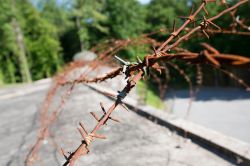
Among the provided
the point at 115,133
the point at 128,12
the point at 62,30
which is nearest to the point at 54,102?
the point at 115,133

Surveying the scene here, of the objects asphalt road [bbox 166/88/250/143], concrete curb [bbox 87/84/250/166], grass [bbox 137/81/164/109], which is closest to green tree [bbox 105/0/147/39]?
asphalt road [bbox 166/88/250/143]

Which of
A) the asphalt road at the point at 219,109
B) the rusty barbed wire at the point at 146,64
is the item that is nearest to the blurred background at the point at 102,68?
the asphalt road at the point at 219,109

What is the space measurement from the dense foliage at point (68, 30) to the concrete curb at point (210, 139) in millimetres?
19335

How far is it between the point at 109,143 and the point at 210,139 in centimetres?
91

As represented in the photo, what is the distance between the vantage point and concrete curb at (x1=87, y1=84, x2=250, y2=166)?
259 centimetres

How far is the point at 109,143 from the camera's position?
10.8ft

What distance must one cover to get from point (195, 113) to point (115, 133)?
→ 13.4 metres

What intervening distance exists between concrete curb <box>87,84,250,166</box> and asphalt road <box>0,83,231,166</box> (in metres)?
0.07

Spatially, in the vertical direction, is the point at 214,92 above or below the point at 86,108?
below

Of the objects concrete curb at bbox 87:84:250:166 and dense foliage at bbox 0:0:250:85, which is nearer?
concrete curb at bbox 87:84:250:166

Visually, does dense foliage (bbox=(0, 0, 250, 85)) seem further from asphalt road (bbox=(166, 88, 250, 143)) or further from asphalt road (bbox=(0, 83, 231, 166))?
asphalt road (bbox=(0, 83, 231, 166))

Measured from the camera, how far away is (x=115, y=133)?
11.7 ft

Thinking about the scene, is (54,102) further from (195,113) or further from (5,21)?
(5,21)

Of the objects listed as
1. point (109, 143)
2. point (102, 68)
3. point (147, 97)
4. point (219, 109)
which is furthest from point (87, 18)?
point (109, 143)
